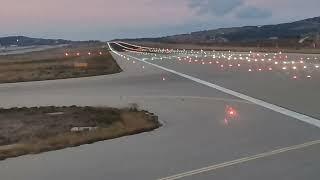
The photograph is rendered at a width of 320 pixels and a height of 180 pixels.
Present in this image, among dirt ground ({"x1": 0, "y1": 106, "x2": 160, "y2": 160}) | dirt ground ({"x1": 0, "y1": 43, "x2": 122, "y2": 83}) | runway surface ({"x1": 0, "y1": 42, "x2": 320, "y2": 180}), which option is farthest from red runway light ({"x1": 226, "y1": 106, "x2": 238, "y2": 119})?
dirt ground ({"x1": 0, "y1": 43, "x2": 122, "y2": 83})

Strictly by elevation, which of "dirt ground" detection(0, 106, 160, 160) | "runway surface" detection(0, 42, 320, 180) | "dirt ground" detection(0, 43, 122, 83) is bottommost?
"dirt ground" detection(0, 43, 122, 83)

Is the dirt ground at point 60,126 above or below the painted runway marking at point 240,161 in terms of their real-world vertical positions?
below

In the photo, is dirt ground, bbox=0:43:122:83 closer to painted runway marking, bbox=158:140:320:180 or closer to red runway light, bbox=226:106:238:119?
red runway light, bbox=226:106:238:119

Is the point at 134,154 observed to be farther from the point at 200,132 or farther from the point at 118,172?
the point at 200,132

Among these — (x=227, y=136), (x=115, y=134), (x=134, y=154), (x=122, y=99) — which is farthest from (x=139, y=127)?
(x=122, y=99)

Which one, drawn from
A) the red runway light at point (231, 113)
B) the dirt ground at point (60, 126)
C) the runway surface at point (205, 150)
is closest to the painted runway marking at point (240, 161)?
the runway surface at point (205, 150)

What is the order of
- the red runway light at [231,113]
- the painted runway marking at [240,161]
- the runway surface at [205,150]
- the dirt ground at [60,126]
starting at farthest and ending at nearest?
the red runway light at [231,113] < the dirt ground at [60,126] < the runway surface at [205,150] < the painted runway marking at [240,161]

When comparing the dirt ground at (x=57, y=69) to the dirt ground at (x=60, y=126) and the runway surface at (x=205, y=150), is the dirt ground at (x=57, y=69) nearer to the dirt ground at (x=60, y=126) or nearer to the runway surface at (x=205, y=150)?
the dirt ground at (x=60, y=126)

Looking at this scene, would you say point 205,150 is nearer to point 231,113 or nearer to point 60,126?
point 60,126
